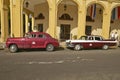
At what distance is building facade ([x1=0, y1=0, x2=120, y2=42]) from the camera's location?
2147cm

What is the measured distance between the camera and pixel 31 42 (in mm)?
17250

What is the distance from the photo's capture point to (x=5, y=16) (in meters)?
23.3

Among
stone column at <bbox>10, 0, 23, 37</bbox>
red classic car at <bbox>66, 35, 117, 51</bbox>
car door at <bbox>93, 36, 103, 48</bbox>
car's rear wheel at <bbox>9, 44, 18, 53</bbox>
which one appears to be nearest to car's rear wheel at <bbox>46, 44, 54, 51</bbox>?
red classic car at <bbox>66, 35, 117, 51</bbox>

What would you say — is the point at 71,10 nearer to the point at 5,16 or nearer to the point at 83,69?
the point at 5,16

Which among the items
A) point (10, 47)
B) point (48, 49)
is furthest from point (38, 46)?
point (10, 47)

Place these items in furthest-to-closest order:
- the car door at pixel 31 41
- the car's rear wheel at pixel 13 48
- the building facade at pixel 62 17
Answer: the building facade at pixel 62 17 < the car door at pixel 31 41 < the car's rear wheel at pixel 13 48

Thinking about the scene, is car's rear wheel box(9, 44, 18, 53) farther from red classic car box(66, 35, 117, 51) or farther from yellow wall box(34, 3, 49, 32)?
yellow wall box(34, 3, 49, 32)

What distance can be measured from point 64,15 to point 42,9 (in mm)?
3431

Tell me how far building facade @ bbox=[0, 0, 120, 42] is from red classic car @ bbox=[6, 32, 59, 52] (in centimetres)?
455

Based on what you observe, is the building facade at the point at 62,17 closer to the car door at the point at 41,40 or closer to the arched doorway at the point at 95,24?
the arched doorway at the point at 95,24

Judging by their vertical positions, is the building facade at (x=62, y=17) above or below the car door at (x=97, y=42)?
above

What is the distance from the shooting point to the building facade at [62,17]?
70.4 ft

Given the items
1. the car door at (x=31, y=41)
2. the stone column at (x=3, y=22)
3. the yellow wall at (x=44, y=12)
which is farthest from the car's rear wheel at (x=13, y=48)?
the yellow wall at (x=44, y=12)

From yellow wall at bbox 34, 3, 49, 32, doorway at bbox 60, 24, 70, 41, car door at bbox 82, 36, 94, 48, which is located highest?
yellow wall at bbox 34, 3, 49, 32
